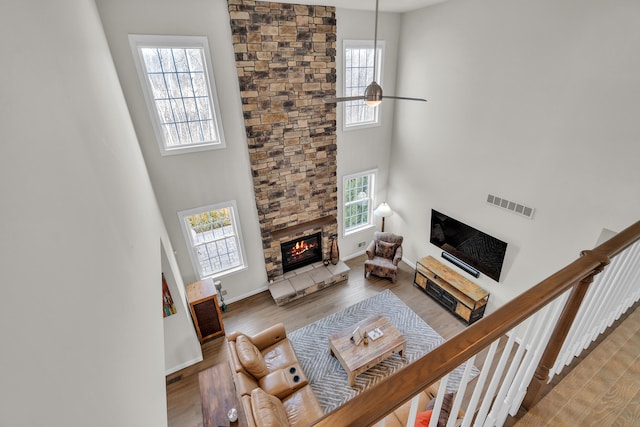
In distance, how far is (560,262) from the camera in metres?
4.24

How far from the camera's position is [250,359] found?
388cm

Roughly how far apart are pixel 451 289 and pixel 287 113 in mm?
4619

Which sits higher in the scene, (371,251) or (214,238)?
(214,238)

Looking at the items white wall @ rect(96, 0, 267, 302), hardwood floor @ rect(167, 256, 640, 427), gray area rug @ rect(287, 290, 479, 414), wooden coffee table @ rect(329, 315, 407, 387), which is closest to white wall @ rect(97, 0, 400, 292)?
white wall @ rect(96, 0, 267, 302)

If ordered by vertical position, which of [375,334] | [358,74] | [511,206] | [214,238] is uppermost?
[358,74]

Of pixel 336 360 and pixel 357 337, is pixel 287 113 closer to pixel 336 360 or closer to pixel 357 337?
pixel 357 337

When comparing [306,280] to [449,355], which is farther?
[306,280]

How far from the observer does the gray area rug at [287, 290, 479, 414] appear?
4508mm

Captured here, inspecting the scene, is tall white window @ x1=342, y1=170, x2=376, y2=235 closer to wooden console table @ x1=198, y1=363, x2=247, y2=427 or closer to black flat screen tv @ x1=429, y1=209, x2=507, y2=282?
black flat screen tv @ x1=429, y1=209, x2=507, y2=282

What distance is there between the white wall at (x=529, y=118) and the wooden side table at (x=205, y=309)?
184 inches

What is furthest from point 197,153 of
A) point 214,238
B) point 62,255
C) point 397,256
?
point 397,256

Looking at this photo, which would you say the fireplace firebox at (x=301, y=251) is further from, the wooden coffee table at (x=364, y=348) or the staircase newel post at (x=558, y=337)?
the staircase newel post at (x=558, y=337)

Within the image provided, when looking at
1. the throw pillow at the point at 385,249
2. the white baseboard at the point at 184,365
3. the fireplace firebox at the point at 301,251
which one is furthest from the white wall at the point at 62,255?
the throw pillow at the point at 385,249

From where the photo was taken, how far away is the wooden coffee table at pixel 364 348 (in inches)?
176
